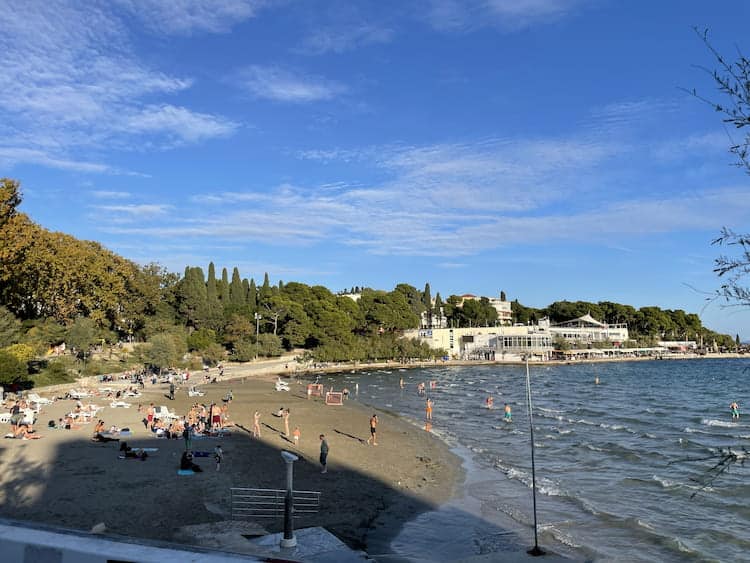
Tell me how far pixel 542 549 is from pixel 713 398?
5133 centimetres

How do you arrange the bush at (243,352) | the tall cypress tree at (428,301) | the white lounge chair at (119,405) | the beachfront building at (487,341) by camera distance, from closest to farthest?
the white lounge chair at (119,405), the bush at (243,352), the beachfront building at (487,341), the tall cypress tree at (428,301)

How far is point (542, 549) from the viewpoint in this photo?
1444 centimetres

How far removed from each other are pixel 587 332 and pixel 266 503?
14054 cm

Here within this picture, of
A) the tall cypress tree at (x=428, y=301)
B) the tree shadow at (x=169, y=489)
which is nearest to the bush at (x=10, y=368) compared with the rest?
the tree shadow at (x=169, y=489)

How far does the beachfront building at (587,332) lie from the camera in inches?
5482

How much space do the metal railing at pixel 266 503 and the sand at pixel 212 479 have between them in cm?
29

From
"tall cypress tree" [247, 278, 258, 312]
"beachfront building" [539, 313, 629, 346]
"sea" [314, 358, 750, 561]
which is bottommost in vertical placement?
"sea" [314, 358, 750, 561]

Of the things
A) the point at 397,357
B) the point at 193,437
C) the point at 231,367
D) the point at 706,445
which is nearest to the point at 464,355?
the point at 397,357

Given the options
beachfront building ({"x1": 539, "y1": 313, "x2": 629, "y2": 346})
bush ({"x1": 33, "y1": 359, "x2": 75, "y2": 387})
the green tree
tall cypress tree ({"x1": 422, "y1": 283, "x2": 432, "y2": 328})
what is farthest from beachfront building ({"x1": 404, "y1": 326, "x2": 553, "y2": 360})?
the green tree

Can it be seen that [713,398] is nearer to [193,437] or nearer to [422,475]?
[422,475]

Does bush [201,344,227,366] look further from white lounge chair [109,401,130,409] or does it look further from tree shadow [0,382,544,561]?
tree shadow [0,382,544,561]

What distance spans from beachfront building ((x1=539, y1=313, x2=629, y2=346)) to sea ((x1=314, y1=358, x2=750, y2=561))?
90.8 meters

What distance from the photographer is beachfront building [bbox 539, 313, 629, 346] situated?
457 feet

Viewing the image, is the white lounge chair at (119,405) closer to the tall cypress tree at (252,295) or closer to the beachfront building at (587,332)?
the tall cypress tree at (252,295)
